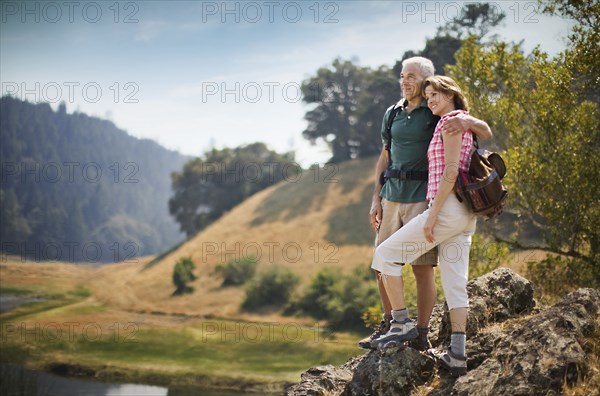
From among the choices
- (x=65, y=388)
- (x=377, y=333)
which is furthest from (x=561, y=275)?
(x=65, y=388)

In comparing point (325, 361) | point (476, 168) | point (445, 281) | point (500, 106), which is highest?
point (500, 106)

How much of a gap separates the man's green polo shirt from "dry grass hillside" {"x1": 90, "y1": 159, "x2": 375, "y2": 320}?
1500 inches

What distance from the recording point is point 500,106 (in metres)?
18.0

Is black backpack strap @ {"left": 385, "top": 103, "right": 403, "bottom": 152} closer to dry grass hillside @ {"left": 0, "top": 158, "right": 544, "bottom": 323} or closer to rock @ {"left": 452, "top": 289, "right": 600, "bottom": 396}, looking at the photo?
rock @ {"left": 452, "top": 289, "right": 600, "bottom": 396}

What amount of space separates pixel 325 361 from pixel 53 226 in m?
148

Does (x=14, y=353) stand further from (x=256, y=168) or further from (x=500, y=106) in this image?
(x=256, y=168)

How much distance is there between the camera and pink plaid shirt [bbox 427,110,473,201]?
6.80 m

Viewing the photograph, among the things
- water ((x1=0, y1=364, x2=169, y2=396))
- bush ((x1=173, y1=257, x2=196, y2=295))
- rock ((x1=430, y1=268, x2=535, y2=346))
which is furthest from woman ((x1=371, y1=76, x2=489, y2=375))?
bush ((x1=173, y1=257, x2=196, y2=295))

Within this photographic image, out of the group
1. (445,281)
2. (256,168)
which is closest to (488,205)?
(445,281)

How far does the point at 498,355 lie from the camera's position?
22.9 ft

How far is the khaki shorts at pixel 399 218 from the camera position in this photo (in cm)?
725

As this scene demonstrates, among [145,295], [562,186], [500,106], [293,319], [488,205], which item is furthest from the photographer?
[145,295]

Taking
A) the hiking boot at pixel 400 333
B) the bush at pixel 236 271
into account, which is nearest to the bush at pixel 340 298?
the bush at pixel 236 271

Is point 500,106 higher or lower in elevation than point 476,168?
higher
